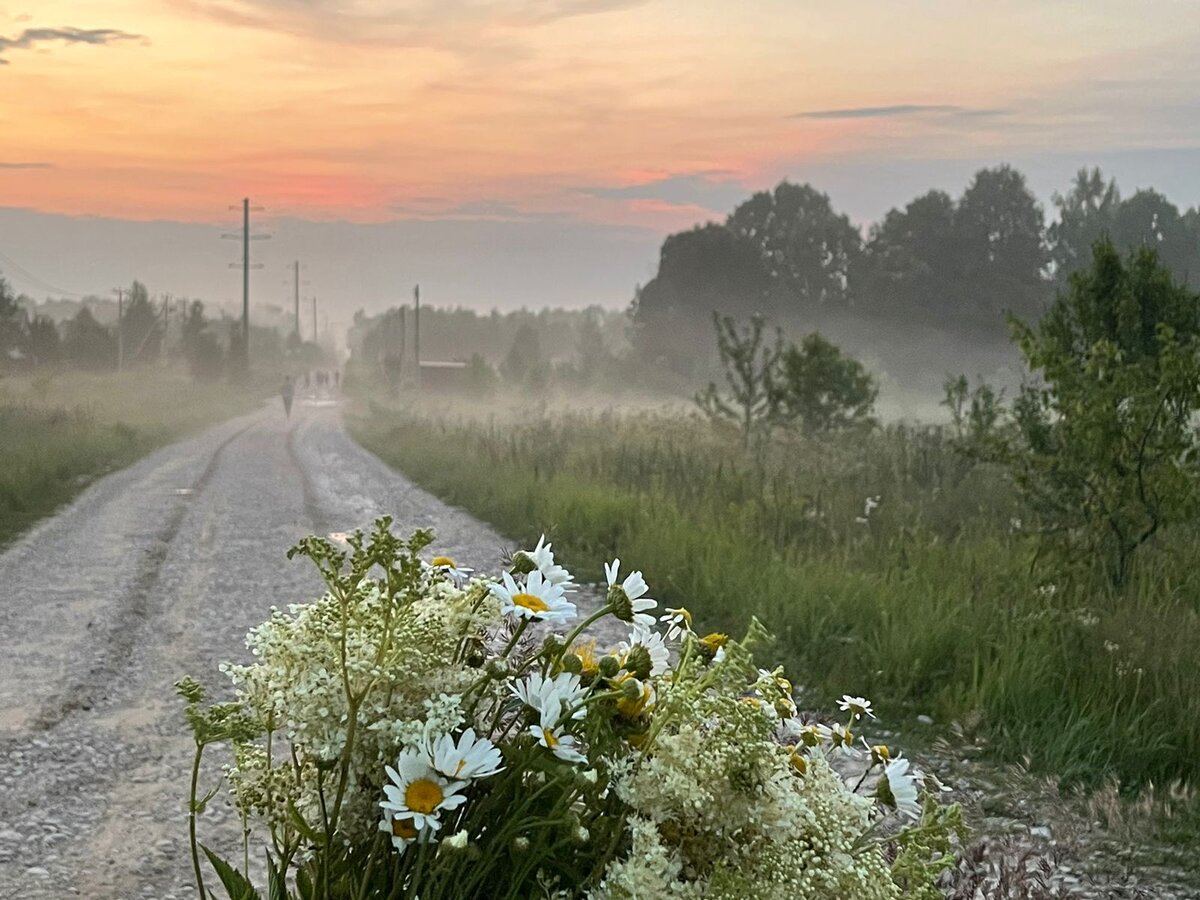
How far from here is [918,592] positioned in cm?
693

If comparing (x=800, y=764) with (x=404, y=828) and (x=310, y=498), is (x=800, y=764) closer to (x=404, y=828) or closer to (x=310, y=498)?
(x=404, y=828)

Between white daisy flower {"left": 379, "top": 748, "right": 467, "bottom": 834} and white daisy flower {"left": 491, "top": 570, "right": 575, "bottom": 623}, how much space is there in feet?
0.89

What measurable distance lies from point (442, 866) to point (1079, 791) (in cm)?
374

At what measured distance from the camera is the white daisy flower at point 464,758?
5.90 feet

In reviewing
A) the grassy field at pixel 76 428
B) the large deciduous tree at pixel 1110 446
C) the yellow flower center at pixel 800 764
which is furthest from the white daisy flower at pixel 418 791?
the grassy field at pixel 76 428

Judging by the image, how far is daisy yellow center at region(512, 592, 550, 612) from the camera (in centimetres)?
195

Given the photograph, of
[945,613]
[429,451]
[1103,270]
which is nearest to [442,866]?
[945,613]

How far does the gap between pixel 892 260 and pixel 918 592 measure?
4943 cm

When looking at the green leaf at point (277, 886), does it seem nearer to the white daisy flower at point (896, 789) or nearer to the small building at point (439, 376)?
the white daisy flower at point (896, 789)

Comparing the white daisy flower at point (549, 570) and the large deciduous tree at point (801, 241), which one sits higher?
the large deciduous tree at point (801, 241)

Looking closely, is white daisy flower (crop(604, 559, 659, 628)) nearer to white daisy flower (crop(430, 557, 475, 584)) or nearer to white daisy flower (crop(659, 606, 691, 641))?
white daisy flower (crop(659, 606, 691, 641))

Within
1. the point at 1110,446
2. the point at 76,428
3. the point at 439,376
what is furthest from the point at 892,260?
the point at 1110,446

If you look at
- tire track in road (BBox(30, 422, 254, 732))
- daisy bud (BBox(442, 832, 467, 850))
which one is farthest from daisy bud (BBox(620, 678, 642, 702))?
tire track in road (BBox(30, 422, 254, 732))

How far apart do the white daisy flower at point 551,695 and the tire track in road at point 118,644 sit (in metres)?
4.76
